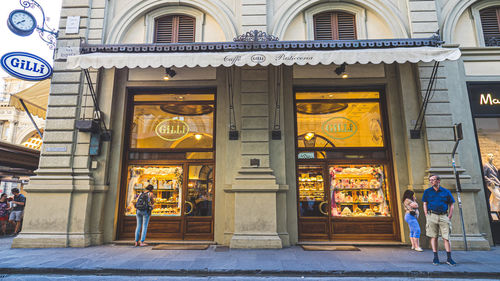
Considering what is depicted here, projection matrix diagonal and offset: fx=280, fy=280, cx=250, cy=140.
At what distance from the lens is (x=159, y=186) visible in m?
9.39

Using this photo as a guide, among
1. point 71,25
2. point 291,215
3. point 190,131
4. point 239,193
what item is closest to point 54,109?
point 71,25

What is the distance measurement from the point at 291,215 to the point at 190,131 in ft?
14.1

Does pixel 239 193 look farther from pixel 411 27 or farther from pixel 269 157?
pixel 411 27

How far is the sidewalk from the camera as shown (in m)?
5.61

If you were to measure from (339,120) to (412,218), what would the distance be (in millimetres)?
3647

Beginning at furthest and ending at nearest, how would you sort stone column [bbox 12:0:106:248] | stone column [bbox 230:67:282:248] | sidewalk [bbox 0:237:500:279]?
stone column [bbox 12:0:106:248] < stone column [bbox 230:67:282:248] < sidewalk [bbox 0:237:500:279]

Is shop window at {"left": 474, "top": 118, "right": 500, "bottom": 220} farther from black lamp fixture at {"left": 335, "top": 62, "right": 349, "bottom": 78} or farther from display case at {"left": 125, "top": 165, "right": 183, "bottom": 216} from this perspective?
display case at {"left": 125, "top": 165, "right": 183, "bottom": 216}

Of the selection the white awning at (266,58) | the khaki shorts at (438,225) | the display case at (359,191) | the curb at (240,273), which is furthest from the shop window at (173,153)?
the khaki shorts at (438,225)

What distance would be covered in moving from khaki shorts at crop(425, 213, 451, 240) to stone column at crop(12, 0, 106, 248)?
8.79 metres

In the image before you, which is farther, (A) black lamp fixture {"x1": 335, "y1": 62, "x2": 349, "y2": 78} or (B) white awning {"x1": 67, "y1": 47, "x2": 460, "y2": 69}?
(A) black lamp fixture {"x1": 335, "y1": 62, "x2": 349, "y2": 78}

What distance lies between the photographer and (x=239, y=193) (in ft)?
26.6

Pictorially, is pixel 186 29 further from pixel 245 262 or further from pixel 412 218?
pixel 412 218

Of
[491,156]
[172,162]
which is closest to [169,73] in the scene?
[172,162]

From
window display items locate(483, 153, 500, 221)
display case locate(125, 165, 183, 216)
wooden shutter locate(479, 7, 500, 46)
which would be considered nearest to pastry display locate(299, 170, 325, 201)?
display case locate(125, 165, 183, 216)
